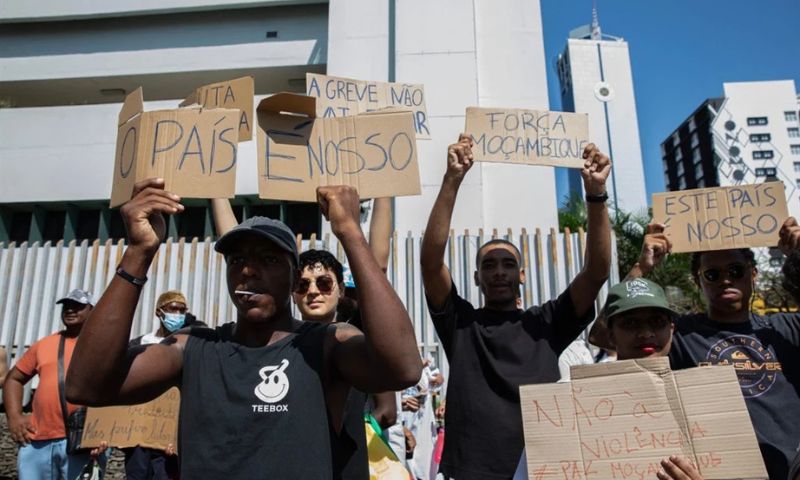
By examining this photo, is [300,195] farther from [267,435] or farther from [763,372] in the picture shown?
[763,372]

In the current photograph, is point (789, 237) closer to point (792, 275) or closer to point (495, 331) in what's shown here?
point (792, 275)

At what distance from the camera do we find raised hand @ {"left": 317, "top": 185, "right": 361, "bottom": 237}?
73.0 inches

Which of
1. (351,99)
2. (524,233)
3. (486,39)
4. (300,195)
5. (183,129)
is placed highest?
(486,39)

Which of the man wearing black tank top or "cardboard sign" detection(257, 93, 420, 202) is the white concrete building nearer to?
"cardboard sign" detection(257, 93, 420, 202)

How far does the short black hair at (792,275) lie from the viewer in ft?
8.56

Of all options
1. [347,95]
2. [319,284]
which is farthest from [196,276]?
[319,284]

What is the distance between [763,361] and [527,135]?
1.69 m

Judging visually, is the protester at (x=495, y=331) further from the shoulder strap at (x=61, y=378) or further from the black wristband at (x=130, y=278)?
the shoulder strap at (x=61, y=378)

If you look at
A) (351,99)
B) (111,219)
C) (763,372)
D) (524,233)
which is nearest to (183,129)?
(351,99)

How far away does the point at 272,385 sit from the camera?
175 centimetres

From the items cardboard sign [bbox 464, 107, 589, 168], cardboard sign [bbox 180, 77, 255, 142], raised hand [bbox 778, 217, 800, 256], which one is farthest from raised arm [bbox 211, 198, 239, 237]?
raised hand [bbox 778, 217, 800, 256]

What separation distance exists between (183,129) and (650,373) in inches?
77.3

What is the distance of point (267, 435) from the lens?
170cm

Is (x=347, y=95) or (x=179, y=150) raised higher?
(x=347, y=95)
